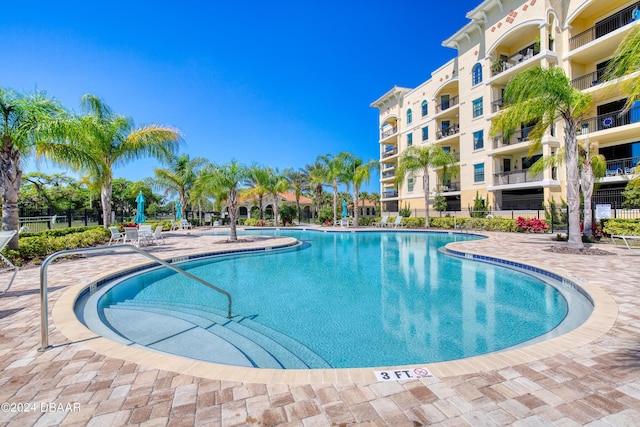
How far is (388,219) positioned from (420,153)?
7.45m

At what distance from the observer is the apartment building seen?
18.2m

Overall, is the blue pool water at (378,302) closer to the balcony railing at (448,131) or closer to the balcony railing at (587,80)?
the balcony railing at (587,80)

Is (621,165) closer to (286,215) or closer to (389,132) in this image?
(389,132)

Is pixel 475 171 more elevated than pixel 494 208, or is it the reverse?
pixel 475 171

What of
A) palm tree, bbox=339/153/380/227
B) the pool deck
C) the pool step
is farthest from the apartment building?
the pool step

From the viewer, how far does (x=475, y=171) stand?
85.1 feet

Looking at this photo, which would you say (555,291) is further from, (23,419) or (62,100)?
(62,100)

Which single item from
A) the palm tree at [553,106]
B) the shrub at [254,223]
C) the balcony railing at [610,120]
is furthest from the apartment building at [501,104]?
the shrub at [254,223]

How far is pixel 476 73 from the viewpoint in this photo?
25953mm

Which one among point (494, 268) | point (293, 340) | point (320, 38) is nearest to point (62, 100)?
point (293, 340)

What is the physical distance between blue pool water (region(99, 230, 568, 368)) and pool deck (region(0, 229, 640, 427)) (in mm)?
1148

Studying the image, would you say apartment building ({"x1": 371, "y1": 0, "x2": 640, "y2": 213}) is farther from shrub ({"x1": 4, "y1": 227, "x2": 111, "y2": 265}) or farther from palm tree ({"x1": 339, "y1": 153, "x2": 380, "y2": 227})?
shrub ({"x1": 4, "y1": 227, "x2": 111, "y2": 265})

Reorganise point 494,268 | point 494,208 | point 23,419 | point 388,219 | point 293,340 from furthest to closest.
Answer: point 388,219 < point 494,208 < point 494,268 < point 293,340 < point 23,419

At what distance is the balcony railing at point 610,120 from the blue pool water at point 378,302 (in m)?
15.7
